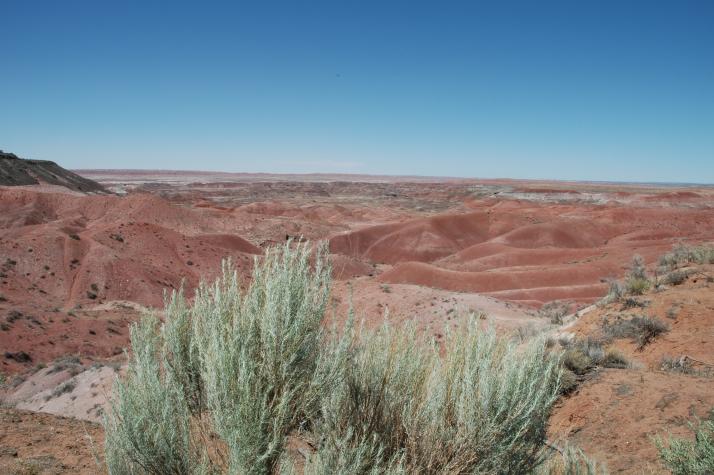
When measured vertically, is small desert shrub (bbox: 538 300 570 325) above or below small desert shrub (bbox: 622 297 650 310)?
below

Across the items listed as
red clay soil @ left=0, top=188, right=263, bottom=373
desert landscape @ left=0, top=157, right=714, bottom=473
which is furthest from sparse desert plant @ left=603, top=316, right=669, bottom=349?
red clay soil @ left=0, top=188, right=263, bottom=373

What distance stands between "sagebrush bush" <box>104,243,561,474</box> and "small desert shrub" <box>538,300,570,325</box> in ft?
43.3

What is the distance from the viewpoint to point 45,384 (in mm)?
14461

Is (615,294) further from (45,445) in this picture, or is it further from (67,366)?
(67,366)

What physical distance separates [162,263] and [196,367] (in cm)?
3149

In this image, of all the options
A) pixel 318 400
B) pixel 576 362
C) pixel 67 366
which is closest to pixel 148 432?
pixel 318 400

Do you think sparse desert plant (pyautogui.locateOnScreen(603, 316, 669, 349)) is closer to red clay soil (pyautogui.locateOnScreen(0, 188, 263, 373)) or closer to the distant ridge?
red clay soil (pyautogui.locateOnScreen(0, 188, 263, 373))

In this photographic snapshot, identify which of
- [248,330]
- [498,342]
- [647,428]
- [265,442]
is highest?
[248,330]

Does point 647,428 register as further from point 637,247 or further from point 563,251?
point 637,247

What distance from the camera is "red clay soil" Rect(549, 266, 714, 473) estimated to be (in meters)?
5.99

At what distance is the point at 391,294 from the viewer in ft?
73.0

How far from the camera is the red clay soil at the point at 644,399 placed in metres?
5.99

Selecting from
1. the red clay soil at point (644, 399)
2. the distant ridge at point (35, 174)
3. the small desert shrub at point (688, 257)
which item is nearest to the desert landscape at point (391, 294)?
the red clay soil at point (644, 399)

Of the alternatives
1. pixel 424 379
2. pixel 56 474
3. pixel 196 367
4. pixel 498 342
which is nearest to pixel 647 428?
pixel 498 342
